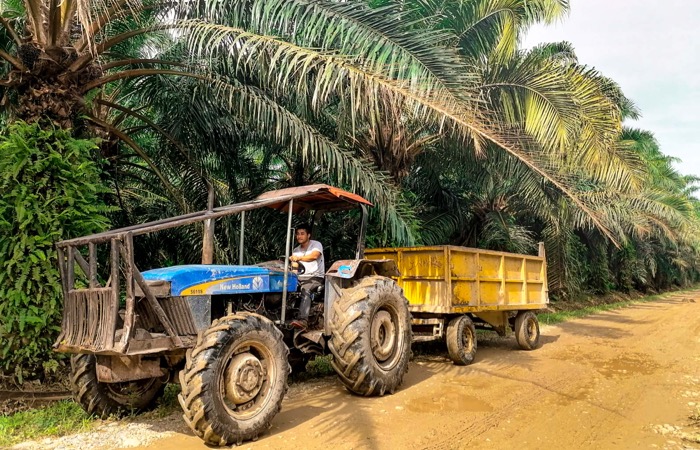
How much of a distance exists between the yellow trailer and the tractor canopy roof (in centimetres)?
190

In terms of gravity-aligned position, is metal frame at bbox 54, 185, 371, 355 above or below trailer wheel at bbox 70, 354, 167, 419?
above

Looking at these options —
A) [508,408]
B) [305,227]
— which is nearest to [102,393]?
[305,227]

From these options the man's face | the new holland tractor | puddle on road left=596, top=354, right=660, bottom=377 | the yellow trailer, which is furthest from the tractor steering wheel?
puddle on road left=596, top=354, right=660, bottom=377

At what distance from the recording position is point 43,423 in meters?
5.10

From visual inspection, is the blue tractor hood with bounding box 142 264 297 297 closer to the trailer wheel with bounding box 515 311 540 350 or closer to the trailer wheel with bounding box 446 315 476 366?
the trailer wheel with bounding box 446 315 476 366

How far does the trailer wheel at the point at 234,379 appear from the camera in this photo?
4273 mm

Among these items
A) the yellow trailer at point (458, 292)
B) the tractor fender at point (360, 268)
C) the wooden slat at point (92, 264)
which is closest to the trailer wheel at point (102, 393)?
the wooden slat at point (92, 264)

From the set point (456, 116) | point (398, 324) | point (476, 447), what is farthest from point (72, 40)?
point (476, 447)

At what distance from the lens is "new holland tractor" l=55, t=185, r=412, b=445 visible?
442 cm

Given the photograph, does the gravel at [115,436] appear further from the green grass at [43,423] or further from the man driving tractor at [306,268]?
the man driving tractor at [306,268]

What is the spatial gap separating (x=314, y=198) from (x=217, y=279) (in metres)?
2.01

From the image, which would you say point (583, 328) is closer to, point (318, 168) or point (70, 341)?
point (318, 168)

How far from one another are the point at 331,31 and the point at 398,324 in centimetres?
382

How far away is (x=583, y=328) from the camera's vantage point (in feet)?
45.3
